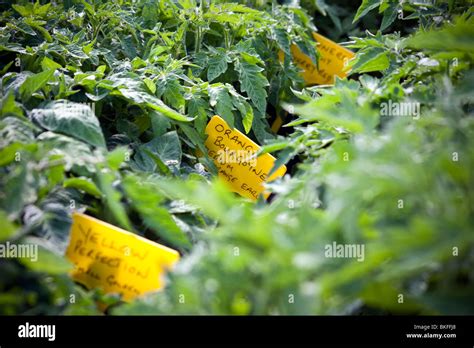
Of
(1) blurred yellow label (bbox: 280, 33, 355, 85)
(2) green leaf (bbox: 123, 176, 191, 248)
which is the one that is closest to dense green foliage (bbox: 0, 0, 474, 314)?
(2) green leaf (bbox: 123, 176, 191, 248)

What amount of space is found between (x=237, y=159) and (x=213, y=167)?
6cm

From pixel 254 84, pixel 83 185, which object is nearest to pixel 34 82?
pixel 83 185

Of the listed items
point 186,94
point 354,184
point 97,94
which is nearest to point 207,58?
point 186,94

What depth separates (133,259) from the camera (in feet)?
3.01

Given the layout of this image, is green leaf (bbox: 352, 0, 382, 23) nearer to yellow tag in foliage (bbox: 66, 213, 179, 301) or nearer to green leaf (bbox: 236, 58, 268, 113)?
green leaf (bbox: 236, 58, 268, 113)

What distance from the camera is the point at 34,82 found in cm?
110

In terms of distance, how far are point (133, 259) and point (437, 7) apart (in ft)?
3.05

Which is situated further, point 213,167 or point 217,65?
point 217,65

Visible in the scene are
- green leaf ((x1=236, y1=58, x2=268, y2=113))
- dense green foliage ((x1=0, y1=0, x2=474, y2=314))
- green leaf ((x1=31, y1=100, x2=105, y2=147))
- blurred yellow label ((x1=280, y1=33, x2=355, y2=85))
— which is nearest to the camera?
dense green foliage ((x1=0, y1=0, x2=474, y2=314))

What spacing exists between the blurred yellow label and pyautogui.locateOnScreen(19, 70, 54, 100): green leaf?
781 millimetres

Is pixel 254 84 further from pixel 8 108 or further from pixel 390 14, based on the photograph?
pixel 8 108

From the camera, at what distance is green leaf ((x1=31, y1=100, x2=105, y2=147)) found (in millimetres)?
1007
